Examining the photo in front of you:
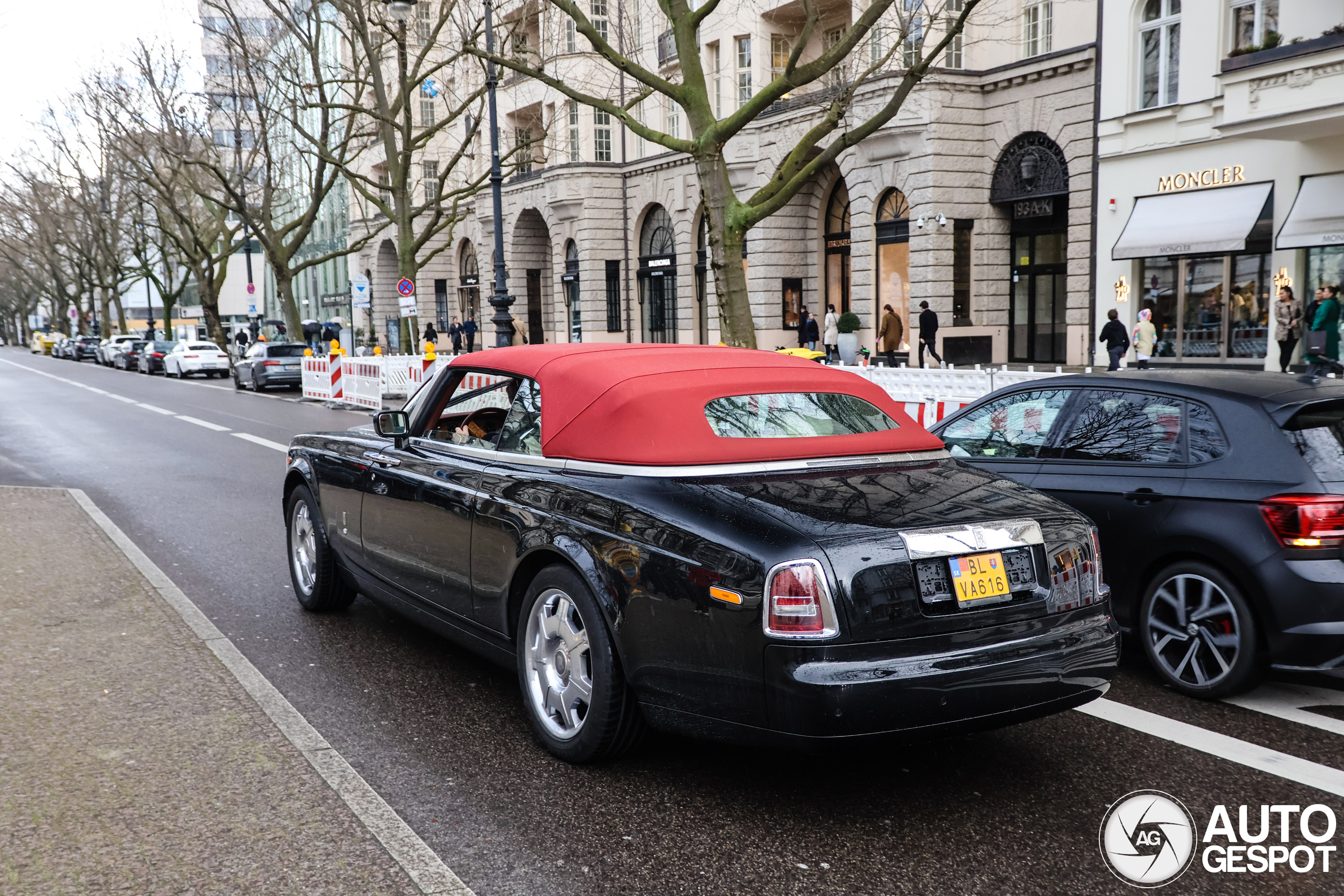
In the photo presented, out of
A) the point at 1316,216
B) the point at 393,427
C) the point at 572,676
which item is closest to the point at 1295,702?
the point at 572,676

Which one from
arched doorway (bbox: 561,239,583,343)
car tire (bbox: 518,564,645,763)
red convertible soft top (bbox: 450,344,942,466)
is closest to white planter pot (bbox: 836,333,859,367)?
arched doorway (bbox: 561,239,583,343)

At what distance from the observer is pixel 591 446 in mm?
4391

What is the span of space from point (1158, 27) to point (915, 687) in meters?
24.0

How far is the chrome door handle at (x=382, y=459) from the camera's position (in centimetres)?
552

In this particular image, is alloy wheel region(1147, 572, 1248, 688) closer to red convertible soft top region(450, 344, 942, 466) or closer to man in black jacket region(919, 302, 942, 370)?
red convertible soft top region(450, 344, 942, 466)

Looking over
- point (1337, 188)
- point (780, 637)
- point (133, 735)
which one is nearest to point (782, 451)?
point (780, 637)

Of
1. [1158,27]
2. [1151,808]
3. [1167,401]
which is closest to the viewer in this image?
[1151,808]

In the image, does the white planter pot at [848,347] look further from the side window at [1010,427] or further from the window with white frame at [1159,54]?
the side window at [1010,427]

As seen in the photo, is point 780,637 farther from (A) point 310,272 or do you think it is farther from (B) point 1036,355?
(A) point 310,272

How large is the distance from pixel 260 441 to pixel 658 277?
25.1 m

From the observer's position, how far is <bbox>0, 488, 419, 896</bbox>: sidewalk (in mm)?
3346

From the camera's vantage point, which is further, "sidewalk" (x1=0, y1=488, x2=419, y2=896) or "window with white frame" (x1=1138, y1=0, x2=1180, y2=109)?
"window with white frame" (x1=1138, y1=0, x2=1180, y2=109)

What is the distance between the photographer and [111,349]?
185 feet

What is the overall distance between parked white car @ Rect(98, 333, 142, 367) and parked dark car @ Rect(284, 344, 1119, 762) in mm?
55254
